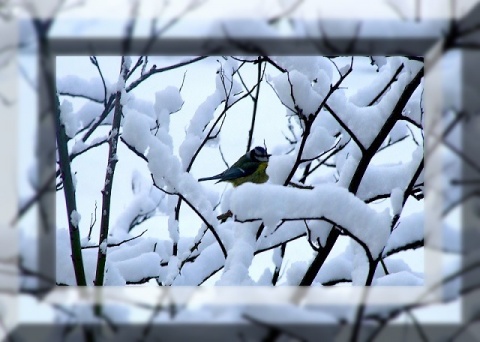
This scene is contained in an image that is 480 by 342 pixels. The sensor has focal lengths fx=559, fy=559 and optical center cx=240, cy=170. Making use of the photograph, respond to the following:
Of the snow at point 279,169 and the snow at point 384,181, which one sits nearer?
the snow at point 279,169

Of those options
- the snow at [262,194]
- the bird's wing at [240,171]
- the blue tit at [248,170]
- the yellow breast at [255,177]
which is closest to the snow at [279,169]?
the snow at [262,194]

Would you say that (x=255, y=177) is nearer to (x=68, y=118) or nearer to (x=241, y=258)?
(x=68, y=118)

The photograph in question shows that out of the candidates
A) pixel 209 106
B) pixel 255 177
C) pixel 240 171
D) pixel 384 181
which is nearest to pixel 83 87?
pixel 209 106

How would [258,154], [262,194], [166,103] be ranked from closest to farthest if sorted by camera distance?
[262,194] → [166,103] → [258,154]

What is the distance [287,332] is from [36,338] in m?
0.19

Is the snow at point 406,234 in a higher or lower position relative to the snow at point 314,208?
higher

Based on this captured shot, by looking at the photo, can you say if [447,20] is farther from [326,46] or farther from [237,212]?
[237,212]

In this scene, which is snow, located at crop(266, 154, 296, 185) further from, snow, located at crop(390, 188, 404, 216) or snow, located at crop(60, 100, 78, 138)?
snow, located at crop(60, 100, 78, 138)

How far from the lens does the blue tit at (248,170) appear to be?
1608mm

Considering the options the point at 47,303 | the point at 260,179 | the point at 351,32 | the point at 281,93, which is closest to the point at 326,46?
the point at 351,32

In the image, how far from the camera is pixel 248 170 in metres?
1.77

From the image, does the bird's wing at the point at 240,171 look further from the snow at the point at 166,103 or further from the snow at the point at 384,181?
the snow at the point at 384,181

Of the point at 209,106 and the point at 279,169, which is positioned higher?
the point at 209,106

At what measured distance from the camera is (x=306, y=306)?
1.42 ft
